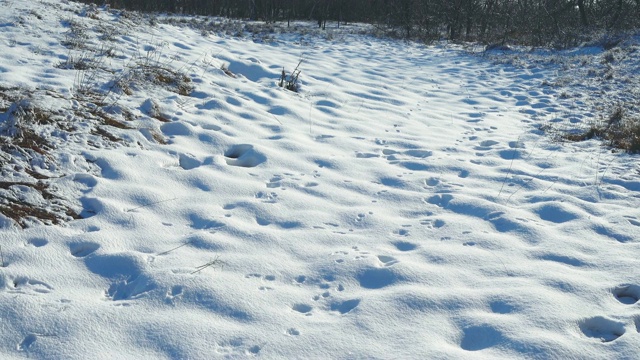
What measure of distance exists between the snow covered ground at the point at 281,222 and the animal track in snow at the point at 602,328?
0.01 metres

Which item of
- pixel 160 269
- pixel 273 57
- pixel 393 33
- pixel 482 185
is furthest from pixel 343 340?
pixel 393 33

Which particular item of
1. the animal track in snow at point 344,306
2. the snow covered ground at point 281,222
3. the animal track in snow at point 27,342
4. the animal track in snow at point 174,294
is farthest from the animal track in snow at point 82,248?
the animal track in snow at point 344,306

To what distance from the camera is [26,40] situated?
6.85m

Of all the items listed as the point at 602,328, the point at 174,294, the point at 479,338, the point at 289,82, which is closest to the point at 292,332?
the point at 174,294

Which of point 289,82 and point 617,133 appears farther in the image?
point 289,82

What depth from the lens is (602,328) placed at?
9.68 ft

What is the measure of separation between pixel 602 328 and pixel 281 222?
2.25 meters

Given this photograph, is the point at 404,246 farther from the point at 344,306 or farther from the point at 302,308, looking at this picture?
the point at 302,308

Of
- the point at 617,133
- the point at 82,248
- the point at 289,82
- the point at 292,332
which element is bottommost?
the point at 292,332

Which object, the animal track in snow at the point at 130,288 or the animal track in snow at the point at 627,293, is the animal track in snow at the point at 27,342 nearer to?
the animal track in snow at the point at 130,288

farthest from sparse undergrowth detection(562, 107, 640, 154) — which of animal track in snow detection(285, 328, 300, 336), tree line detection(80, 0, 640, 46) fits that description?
tree line detection(80, 0, 640, 46)

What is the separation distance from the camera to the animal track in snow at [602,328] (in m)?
2.88

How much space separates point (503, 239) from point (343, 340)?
1.77m

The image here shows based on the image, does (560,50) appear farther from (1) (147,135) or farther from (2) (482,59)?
(1) (147,135)
